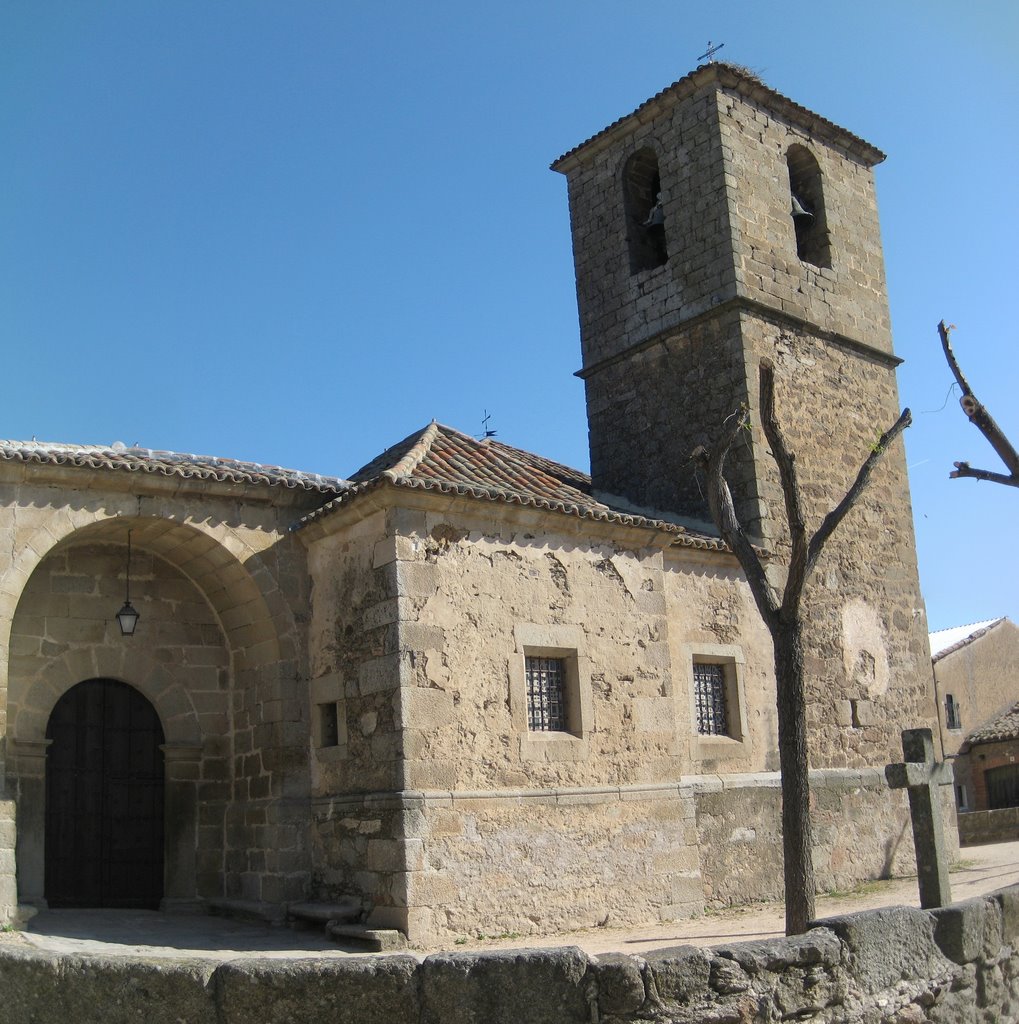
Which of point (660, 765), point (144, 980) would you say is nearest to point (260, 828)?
point (660, 765)

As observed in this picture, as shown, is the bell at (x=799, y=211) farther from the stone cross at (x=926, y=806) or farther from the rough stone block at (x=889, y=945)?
the rough stone block at (x=889, y=945)

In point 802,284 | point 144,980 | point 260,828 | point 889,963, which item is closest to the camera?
point 144,980

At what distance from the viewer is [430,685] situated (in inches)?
385

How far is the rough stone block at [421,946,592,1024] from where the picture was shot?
4.04 meters

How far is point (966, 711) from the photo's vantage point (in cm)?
2794

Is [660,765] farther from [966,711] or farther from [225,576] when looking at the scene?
[966,711]

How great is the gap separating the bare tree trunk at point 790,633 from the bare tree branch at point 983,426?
56.5 inches

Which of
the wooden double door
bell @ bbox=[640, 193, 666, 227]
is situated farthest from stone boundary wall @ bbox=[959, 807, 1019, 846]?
the wooden double door

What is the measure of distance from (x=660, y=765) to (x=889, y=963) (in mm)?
6273

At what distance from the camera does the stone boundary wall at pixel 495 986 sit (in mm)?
4070

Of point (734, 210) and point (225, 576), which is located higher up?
point (734, 210)

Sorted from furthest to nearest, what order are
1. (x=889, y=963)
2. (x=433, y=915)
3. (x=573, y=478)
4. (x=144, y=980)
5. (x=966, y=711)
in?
(x=966, y=711)
(x=573, y=478)
(x=433, y=915)
(x=889, y=963)
(x=144, y=980)

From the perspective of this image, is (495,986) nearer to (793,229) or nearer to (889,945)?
(889,945)

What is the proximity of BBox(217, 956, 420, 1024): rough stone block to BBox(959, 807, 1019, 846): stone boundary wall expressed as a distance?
61.6ft
